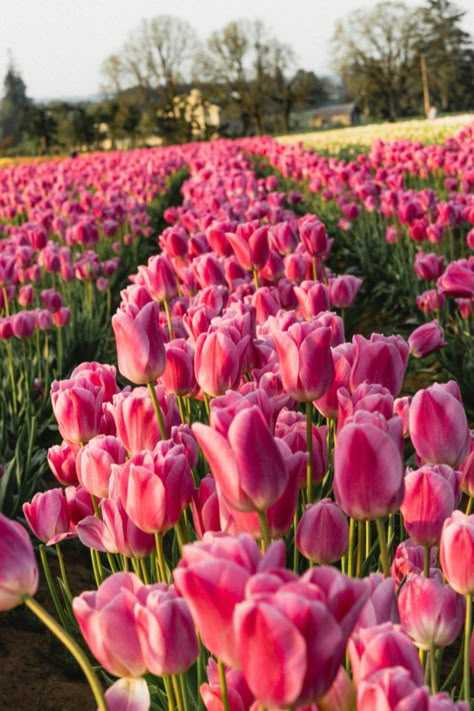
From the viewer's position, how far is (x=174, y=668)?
979mm

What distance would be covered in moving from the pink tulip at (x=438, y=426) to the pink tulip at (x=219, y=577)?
0.60 m

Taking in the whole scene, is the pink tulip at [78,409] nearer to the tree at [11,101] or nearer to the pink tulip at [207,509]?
the pink tulip at [207,509]

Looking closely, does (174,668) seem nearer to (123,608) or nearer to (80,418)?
(123,608)

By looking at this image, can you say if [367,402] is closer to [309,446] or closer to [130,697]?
[309,446]

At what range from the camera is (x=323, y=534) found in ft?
4.14

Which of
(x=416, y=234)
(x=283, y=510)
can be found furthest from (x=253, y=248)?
(x=416, y=234)

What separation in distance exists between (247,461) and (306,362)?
51 centimetres

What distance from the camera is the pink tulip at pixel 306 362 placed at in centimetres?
150

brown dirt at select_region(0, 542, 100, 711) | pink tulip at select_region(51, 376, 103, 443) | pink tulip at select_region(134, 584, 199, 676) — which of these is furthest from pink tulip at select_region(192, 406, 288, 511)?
brown dirt at select_region(0, 542, 100, 711)

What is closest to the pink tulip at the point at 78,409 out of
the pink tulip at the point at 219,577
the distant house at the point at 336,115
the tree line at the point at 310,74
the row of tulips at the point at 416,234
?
the pink tulip at the point at 219,577

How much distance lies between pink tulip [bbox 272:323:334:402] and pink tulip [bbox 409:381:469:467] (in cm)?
21

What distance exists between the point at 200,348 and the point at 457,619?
2.41 ft

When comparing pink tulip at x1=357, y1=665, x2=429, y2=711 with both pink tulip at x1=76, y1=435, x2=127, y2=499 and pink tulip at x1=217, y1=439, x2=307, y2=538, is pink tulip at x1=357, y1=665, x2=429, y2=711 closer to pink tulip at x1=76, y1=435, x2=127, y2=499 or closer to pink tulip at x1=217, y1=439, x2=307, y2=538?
pink tulip at x1=217, y1=439, x2=307, y2=538

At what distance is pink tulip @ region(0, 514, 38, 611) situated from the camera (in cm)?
97
